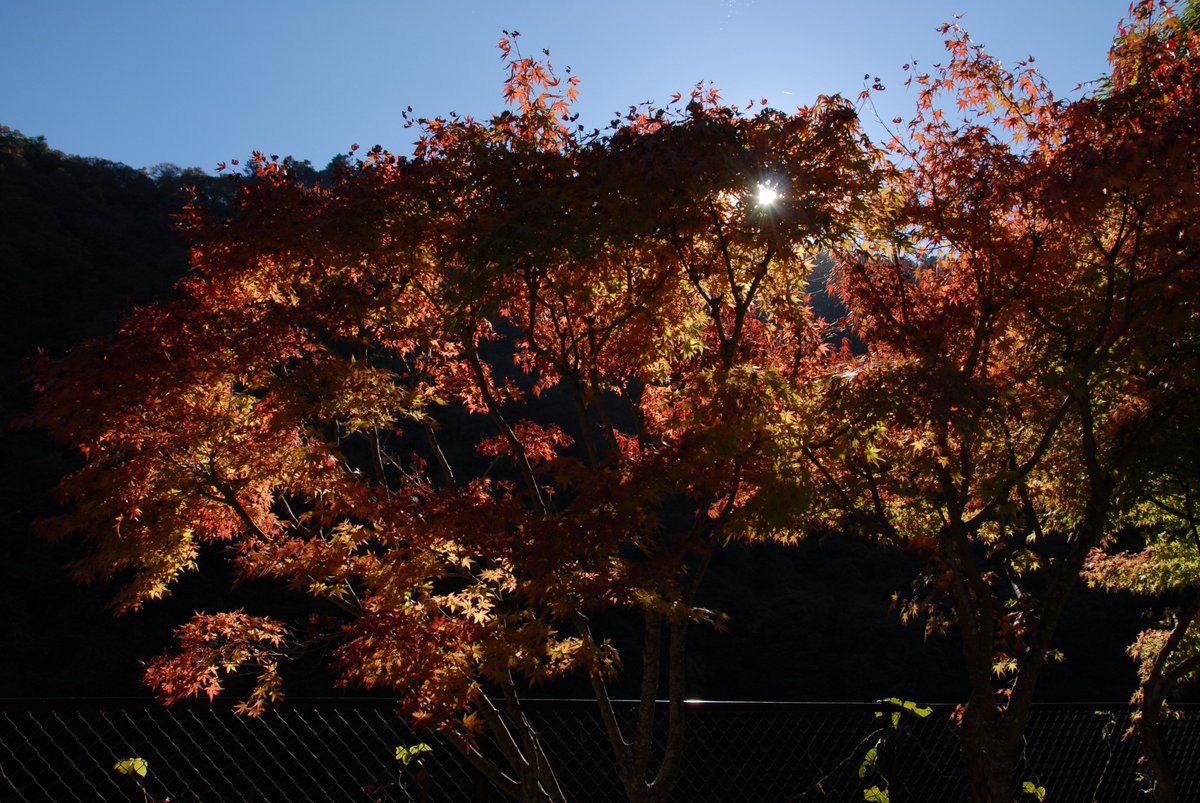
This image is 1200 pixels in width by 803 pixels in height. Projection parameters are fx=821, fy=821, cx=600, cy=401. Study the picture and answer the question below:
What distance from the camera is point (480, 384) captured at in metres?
3.89

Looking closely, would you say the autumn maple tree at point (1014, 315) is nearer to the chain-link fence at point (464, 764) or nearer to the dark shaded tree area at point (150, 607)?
the chain-link fence at point (464, 764)

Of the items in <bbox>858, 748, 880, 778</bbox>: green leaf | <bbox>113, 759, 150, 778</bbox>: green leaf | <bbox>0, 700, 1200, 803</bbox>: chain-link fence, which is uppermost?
<bbox>858, 748, 880, 778</bbox>: green leaf

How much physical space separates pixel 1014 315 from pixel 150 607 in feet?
34.5

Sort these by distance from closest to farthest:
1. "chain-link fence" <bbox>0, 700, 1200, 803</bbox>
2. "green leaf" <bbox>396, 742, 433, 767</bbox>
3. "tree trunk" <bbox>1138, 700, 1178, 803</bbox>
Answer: "green leaf" <bbox>396, 742, 433, 767</bbox>
"chain-link fence" <bbox>0, 700, 1200, 803</bbox>
"tree trunk" <bbox>1138, 700, 1178, 803</bbox>

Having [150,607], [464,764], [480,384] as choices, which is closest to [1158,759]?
[480,384]

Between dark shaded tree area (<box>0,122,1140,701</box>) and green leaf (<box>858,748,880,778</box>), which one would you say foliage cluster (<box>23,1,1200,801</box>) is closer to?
green leaf (<box>858,748,880,778</box>)

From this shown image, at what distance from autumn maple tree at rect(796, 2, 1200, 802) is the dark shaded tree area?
5.64 m

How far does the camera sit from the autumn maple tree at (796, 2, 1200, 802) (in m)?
3.28

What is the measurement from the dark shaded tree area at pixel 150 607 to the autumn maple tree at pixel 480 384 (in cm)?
672

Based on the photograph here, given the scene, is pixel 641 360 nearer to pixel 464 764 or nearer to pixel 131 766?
pixel 131 766

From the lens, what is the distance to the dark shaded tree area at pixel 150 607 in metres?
9.88

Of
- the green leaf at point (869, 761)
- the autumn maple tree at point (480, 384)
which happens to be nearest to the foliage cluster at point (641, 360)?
the autumn maple tree at point (480, 384)

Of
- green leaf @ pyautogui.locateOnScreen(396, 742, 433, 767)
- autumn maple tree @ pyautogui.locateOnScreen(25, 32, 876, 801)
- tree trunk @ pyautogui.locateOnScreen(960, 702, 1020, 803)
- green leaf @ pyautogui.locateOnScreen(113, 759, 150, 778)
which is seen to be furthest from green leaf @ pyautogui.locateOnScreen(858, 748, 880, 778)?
green leaf @ pyautogui.locateOnScreen(113, 759, 150, 778)

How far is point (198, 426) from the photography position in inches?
140
